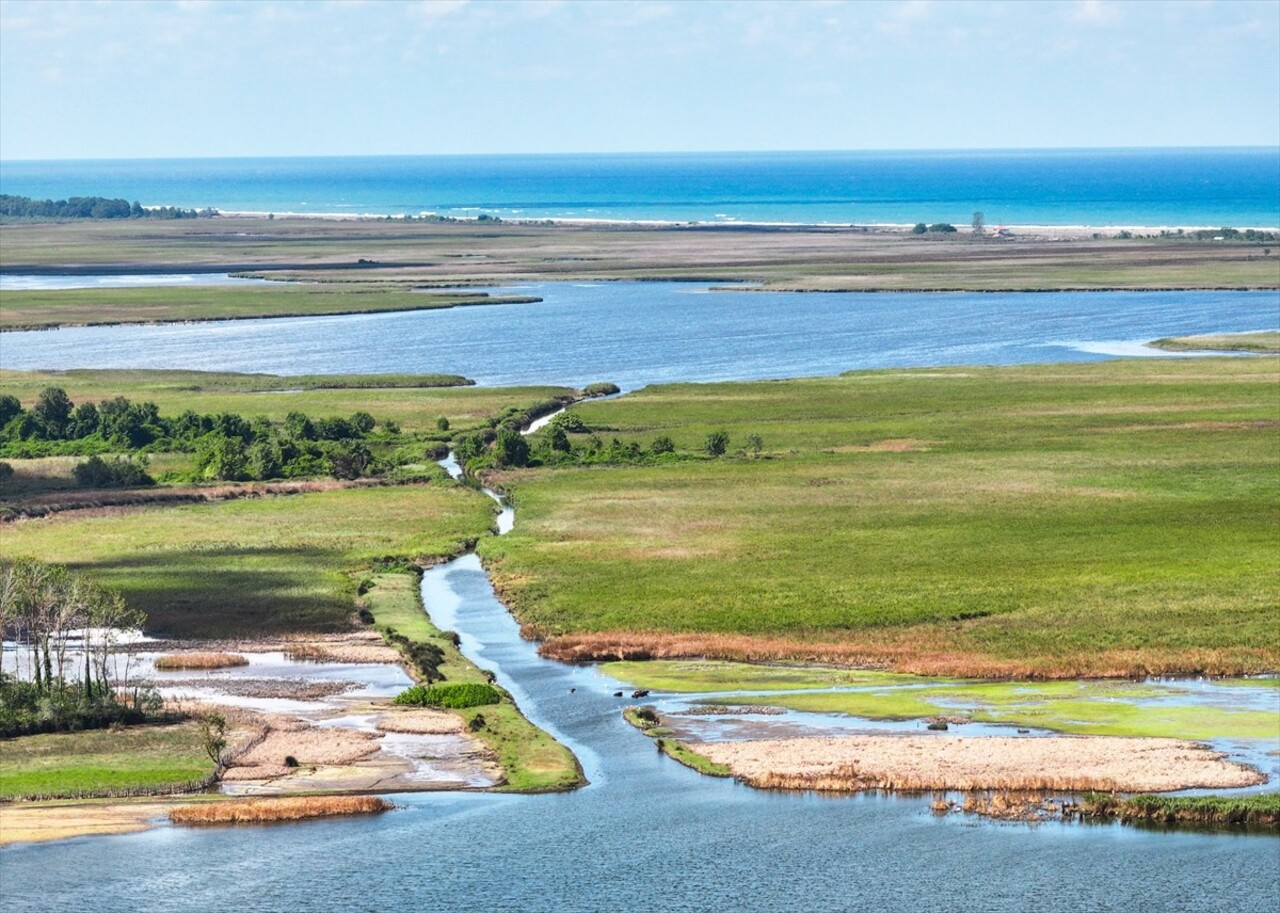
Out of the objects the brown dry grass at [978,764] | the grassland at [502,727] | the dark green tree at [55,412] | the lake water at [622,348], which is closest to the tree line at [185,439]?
the dark green tree at [55,412]

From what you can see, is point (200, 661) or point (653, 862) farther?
point (200, 661)

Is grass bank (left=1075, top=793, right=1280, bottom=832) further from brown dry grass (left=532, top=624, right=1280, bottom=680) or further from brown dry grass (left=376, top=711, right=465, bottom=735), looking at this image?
brown dry grass (left=376, top=711, right=465, bottom=735)

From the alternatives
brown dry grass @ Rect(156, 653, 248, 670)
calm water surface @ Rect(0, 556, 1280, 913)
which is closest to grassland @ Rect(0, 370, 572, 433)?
brown dry grass @ Rect(156, 653, 248, 670)

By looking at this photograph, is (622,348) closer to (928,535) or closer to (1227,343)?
(1227,343)

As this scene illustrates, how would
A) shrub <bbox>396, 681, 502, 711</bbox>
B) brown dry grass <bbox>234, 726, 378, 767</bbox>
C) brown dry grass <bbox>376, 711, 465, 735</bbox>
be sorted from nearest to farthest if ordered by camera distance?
brown dry grass <bbox>234, 726, 378, 767</bbox>, brown dry grass <bbox>376, 711, 465, 735</bbox>, shrub <bbox>396, 681, 502, 711</bbox>

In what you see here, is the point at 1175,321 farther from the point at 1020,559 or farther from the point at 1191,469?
the point at 1020,559

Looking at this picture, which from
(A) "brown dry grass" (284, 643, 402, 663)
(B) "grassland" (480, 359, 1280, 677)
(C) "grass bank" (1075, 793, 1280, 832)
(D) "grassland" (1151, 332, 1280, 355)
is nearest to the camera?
(C) "grass bank" (1075, 793, 1280, 832)

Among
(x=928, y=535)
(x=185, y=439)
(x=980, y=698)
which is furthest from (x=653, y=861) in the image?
(x=185, y=439)
